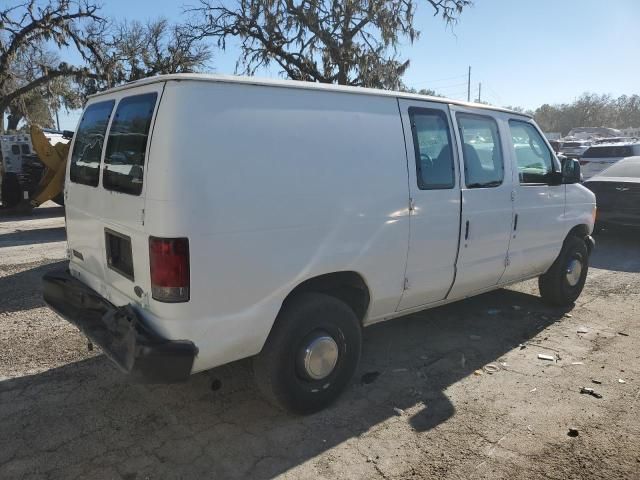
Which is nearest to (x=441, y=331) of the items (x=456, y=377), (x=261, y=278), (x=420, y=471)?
(x=456, y=377)

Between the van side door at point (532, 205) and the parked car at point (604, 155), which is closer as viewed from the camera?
the van side door at point (532, 205)

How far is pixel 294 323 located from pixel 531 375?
2.18m

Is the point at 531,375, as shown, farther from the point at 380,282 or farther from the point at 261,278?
the point at 261,278

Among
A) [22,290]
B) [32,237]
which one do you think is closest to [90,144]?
[22,290]

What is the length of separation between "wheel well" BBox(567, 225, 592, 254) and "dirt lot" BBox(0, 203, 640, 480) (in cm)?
102

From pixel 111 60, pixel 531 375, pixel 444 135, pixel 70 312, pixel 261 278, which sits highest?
pixel 111 60

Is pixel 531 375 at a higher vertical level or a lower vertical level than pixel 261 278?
lower

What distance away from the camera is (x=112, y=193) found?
320cm

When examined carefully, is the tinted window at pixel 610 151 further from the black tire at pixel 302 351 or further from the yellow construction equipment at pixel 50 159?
the yellow construction equipment at pixel 50 159

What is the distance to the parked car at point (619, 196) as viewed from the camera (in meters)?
8.97

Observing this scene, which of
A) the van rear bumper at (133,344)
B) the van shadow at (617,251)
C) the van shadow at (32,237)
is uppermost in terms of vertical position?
the van rear bumper at (133,344)

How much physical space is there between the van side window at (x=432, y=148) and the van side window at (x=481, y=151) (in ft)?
0.65

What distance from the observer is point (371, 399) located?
374 cm

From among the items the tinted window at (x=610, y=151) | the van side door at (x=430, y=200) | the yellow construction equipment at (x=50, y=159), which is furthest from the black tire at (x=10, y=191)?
the tinted window at (x=610, y=151)
